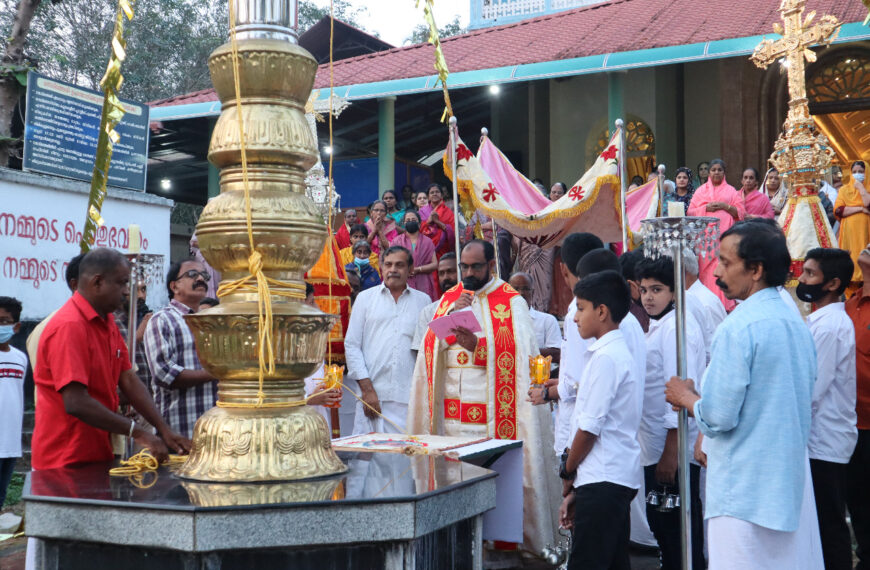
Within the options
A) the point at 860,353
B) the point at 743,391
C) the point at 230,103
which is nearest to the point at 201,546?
the point at 230,103

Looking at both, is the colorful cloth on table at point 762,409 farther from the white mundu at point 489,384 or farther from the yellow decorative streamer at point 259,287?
the white mundu at point 489,384

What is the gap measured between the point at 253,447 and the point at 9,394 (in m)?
4.91

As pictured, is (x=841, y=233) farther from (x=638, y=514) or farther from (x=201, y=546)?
(x=201, y=546)

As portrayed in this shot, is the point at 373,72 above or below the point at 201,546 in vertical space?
above

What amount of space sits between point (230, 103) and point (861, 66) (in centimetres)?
1406

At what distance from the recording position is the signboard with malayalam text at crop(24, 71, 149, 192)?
1043cm

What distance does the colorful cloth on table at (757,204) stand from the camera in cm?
1071

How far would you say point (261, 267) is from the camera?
263 cm

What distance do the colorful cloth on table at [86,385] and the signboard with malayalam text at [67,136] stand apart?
7619mm

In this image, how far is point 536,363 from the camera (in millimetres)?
4840

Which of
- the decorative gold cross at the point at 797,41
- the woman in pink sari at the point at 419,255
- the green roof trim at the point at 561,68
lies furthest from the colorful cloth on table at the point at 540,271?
the decorative gold cross at the point at 797,41

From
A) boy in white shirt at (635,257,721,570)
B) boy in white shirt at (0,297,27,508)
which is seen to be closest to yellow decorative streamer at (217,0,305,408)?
boy in white shirt at (635,257,721,570)

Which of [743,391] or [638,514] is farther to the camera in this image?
[638,514]

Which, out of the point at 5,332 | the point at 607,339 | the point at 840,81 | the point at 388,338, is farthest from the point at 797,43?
the point at 840,81
